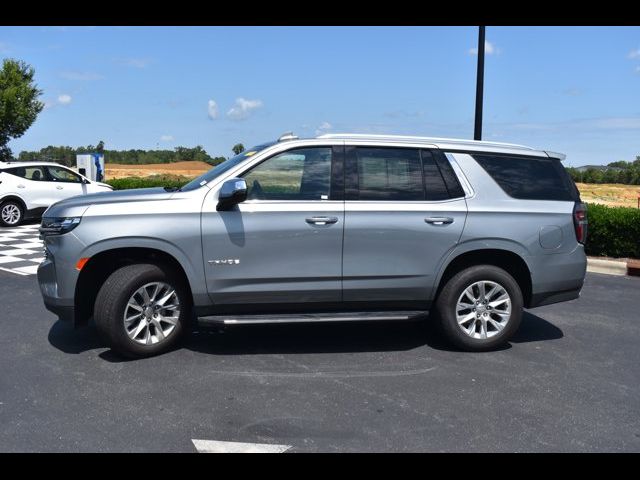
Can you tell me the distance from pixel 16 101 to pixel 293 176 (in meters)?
25.9

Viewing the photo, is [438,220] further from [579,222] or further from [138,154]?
[138,154]

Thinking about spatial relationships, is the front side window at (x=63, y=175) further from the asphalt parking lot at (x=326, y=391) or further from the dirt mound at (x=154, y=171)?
the dirt mound at (x=154, y=171)

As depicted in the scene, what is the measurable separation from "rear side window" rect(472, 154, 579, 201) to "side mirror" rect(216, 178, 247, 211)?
7.09 feet

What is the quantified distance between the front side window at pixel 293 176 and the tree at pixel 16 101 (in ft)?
83.0

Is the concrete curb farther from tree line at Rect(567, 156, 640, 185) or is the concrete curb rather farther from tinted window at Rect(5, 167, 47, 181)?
tree line at Rect(567, 156, 640, 185)

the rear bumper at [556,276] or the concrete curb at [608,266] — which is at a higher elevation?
the rear bumper at [556,276]

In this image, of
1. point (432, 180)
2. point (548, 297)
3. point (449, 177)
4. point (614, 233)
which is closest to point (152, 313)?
point (432, 180)

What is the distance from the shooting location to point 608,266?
9203mm

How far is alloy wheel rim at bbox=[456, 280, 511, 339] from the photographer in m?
5.27

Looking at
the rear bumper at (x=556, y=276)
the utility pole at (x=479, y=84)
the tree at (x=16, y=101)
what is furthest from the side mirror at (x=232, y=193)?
the tree at (x=16, y=101)

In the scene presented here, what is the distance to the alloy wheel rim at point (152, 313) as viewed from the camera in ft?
16.0

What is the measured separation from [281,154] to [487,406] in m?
2.62
